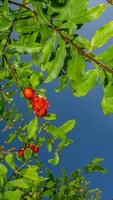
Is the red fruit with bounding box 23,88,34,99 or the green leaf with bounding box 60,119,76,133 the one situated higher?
the red fruit with bounding box 23,88,34,99

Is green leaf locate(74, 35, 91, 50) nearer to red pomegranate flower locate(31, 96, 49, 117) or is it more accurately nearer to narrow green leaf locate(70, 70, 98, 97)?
narrow green leaf locate(70, 70, 98, 97)

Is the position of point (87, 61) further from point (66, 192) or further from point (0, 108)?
point (66, 192)

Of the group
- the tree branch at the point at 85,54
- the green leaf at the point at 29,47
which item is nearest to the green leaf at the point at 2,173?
the green leaf at the point at 29,47

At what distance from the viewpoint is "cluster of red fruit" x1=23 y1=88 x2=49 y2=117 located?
3234 mm

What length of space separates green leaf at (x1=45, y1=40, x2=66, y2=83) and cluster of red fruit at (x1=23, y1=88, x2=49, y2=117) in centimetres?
50

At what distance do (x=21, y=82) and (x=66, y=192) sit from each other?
2.83 m

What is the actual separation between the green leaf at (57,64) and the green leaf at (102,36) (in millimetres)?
204

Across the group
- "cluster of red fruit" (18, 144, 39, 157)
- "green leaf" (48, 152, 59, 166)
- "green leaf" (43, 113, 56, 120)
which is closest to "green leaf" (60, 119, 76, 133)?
"green leaf" (43, 113, 56, 120)

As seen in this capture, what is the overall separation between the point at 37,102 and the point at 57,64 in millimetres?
665

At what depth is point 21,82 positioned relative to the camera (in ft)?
11.2

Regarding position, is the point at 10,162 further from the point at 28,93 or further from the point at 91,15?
the point at 91,15

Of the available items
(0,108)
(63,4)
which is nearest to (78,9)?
(63,4)

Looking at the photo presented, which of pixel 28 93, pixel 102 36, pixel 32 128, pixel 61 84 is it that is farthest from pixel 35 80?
pixel 102 36

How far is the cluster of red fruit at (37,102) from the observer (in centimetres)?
323
